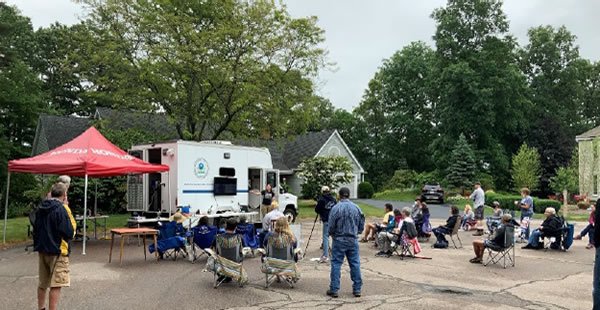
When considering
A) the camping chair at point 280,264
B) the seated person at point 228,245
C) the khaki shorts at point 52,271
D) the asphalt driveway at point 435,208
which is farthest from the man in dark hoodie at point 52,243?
the asphalt driveway at point 435,208

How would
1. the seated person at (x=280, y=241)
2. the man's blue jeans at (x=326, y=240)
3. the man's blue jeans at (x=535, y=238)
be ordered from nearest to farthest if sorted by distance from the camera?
the seated person at (x=280, y=241) → the man's blue jeans at (x=326, y=240) → the man's blue jeans at (x=535, y=238)

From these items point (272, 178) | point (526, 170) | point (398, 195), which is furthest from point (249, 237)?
point (398, 195)

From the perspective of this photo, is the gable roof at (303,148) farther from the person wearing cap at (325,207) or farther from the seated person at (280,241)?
the seated person at (280,241)

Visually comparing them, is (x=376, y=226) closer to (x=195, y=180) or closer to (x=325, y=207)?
(x=325, y=207)

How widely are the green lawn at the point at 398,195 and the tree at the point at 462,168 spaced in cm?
325

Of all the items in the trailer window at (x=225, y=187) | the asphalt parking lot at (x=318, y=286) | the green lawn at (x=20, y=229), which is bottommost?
the asphalt parking lot at (x=318, y=286)

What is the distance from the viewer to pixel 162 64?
19.8 meters

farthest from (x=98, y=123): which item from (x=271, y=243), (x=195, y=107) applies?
(x=271, y=243)

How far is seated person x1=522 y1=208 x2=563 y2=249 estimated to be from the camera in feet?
44.1

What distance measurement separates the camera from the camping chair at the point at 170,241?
11.1 metres

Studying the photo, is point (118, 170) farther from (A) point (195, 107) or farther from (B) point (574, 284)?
(B) point (574, 284)

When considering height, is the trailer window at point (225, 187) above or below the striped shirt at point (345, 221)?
above

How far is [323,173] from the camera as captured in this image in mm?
29984

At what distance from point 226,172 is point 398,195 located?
31.2 m
